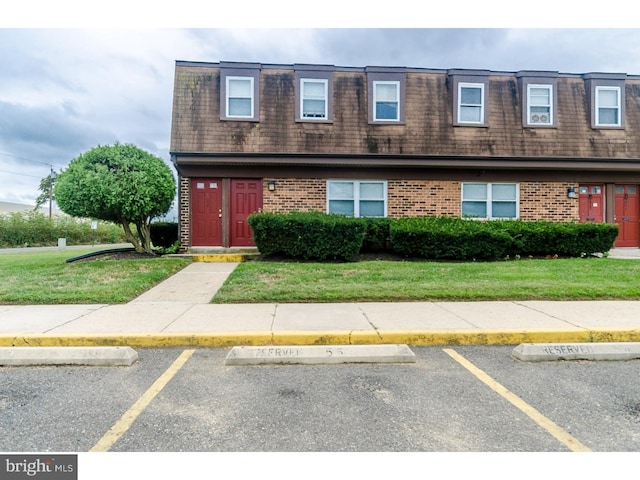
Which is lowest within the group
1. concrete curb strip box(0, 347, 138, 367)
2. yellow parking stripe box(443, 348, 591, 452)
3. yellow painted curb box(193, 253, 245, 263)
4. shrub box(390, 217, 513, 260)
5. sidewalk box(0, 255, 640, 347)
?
yellow parking stripe box(443, 348, 591, 452)

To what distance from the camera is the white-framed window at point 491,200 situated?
12.9 metres

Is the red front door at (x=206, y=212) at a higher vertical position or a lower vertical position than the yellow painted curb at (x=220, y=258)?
higher

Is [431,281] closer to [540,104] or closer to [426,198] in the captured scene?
[426,198]

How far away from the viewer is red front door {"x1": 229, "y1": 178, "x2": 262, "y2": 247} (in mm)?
12172

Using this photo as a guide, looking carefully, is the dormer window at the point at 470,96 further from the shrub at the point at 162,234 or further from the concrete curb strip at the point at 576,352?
the shrub at the point at 162,234

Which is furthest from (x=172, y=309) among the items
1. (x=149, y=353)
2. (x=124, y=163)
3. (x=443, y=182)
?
(x=443, y=182)

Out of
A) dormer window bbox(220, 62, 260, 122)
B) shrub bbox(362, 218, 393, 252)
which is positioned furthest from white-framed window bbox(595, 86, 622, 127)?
dormer window bbox(220, 62, 260, 122)

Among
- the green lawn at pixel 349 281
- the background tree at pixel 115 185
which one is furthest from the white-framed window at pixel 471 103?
the background tree at pixel 115 185

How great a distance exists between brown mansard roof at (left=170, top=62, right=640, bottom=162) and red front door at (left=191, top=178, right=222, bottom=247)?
3.27 ft

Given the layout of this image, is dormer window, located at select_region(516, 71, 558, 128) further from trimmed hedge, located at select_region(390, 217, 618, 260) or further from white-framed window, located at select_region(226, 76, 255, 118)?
white-framed window, located at select_region(226, 76, 255, 118)

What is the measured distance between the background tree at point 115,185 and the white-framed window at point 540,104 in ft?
40.2

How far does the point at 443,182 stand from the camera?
1264 cm

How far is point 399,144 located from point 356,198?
2.27 m

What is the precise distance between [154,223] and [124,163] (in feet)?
12.1
